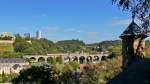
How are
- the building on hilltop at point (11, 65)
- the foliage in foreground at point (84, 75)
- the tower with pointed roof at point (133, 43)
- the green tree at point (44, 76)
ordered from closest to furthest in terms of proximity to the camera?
the tower with pointed roof at point (133, 43) → the foliage in foreground at point (84, 75) → the green tree at point (44, 76) → the building on hilltop at point (11, 65)

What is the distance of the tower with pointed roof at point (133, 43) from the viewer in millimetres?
11594

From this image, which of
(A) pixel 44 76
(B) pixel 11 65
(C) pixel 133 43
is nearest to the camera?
(C) pixel 133 43

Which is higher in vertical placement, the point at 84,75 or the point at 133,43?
the point at 133,43

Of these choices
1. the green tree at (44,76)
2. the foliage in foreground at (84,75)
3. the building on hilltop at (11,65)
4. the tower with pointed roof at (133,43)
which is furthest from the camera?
the building on hilltop at (11,65)

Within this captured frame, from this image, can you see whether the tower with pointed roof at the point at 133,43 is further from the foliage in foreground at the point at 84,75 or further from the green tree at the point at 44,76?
the green tree at the point at 44,76

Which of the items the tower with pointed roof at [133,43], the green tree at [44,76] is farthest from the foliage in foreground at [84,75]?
the tower with pointed roof at [133,43]

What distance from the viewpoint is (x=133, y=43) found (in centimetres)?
1174

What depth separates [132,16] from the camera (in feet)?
36.9

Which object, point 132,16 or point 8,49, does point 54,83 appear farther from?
point 8,49

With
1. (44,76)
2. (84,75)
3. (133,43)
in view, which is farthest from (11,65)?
(133,43)

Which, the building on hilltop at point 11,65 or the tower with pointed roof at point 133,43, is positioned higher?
the tower with pointed roof at point 133,43

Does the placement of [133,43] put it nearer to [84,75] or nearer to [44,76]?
[84,75]

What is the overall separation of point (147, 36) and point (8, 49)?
116 meters

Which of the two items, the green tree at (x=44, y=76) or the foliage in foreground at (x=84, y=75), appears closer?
the foliage in foreground at (x=84, y=75)
